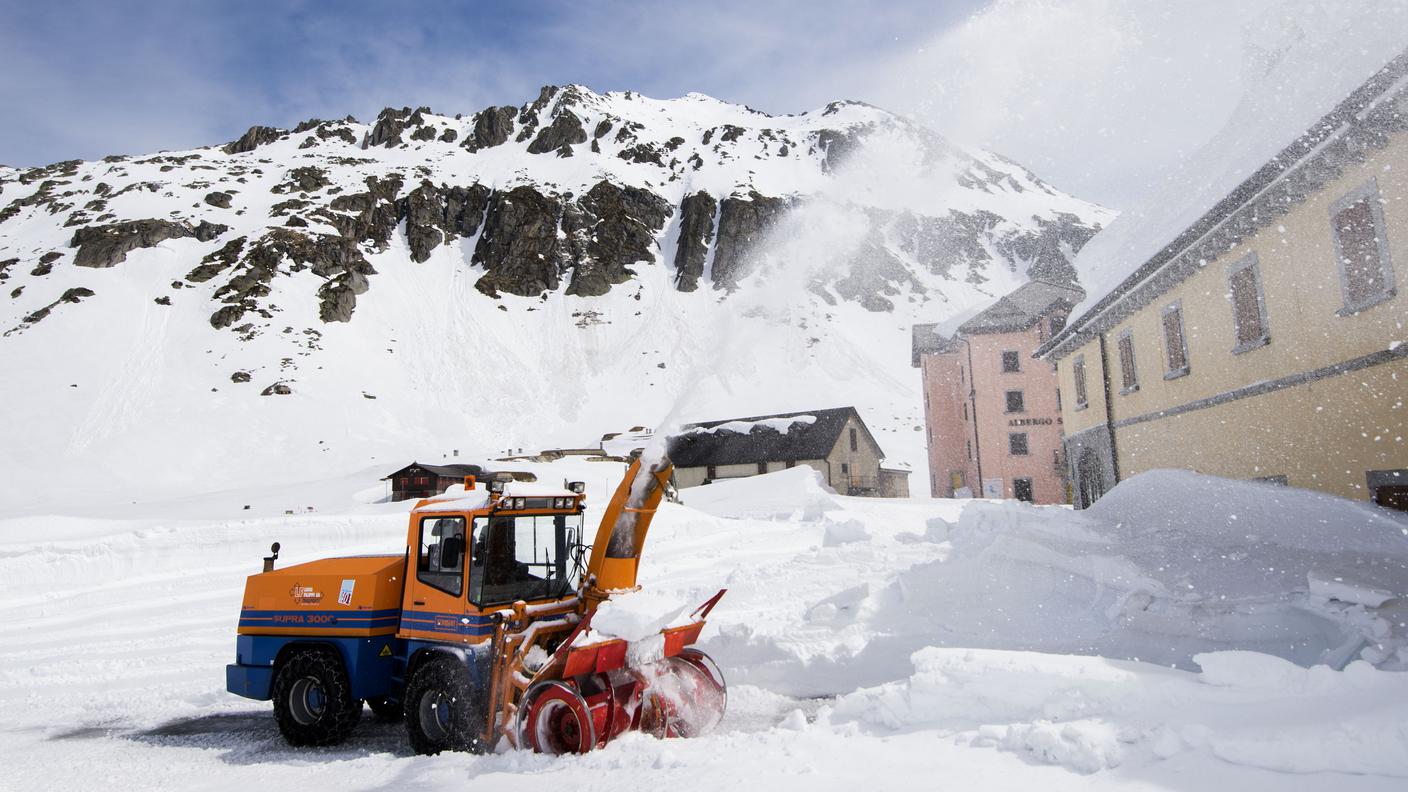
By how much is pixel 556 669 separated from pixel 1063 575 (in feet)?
25.8

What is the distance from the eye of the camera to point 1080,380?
21453 mm

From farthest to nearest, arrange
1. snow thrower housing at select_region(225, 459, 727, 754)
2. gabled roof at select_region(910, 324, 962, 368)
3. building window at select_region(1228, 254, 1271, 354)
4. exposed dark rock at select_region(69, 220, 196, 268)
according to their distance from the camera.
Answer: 1. exposed dark rock at select_region(69, 220, 196, 268)
2. gabled roof at select_region(910, 324, 962, 368)
3. building window at select_region(1228, 254, 1271, 354)
4. snow thrower housing at select_region(225, 459, 727, 754)

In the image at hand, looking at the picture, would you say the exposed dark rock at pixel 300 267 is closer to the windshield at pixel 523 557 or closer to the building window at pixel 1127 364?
the building window at pixel 1127 364

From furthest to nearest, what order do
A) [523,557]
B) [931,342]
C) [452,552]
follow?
1. [931,342]
2. [523,557]
3. [452,552]

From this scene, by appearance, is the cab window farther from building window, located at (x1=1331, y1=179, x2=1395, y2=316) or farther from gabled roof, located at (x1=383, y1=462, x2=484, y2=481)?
gabled roof, located at (x1=383, y1=462, x2=484, y2=481)

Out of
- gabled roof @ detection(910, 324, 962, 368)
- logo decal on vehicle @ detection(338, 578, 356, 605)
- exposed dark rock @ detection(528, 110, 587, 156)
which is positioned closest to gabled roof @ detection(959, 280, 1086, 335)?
gabled roof @ detection(910, 324, 962, 368)

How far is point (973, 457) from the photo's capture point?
3700 centimetres

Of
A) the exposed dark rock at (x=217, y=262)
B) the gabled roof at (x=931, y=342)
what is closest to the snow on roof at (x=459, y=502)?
the gabled roof at (x=931, y=342)

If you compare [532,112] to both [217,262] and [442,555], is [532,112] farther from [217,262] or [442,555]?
[442,555]

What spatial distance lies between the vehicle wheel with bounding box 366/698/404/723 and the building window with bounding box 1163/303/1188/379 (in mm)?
13840

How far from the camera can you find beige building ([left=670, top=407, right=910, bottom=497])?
46375 millimetres

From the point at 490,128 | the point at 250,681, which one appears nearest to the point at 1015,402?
the point at 250,681

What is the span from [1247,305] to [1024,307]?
79.7 feet

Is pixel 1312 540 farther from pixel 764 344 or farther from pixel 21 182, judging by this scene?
pixel 21 182
